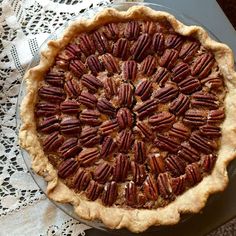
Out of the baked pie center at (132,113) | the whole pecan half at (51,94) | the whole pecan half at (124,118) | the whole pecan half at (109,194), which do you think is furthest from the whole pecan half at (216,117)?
the whole pecan half at (51,94)

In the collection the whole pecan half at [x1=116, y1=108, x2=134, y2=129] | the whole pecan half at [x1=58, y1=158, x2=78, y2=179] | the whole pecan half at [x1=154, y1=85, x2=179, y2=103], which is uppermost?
the whole pecan half at [x1=154, y1=85, x2=179, y2=103]

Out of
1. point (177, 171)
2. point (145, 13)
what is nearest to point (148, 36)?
point (145, 13)

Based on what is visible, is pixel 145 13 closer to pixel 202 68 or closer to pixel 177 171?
pixel 202 68

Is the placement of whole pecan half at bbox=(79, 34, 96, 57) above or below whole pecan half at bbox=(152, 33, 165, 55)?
below

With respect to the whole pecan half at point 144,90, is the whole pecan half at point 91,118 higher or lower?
lower

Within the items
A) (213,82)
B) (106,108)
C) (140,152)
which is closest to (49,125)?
(106,108)

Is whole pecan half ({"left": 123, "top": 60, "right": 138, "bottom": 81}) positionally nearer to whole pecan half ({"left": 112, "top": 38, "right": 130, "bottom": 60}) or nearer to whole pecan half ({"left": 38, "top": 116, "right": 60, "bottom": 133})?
whole pecan half ({"left": 112, "top": 38, "right": 130, "bottom": 60})

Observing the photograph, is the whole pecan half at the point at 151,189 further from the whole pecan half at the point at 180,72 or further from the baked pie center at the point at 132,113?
the whole pecan half at the point at 180,72

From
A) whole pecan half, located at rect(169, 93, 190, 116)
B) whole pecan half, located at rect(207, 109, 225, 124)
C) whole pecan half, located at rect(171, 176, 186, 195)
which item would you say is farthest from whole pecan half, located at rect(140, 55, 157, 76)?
whole pecan half, located at rect(171, 176, 186, 195)
